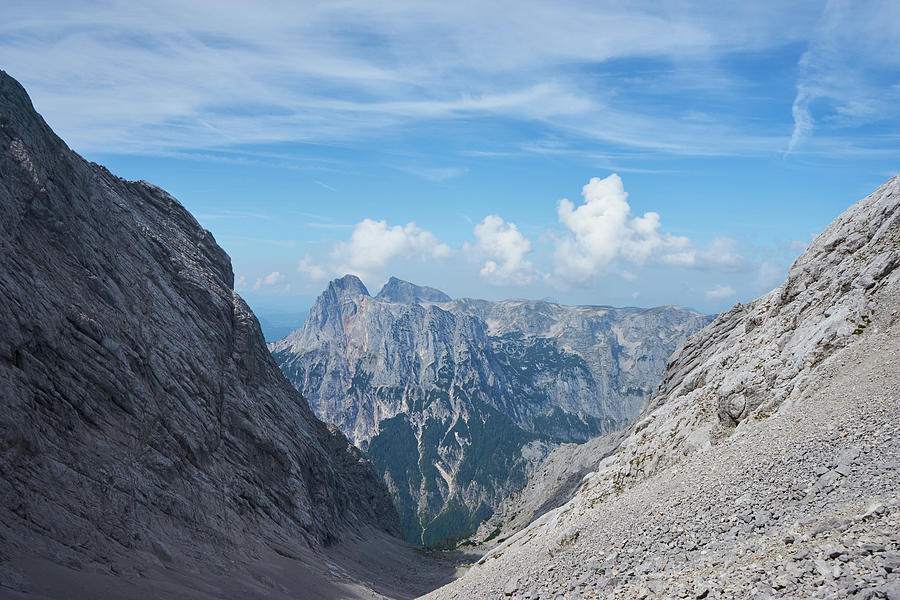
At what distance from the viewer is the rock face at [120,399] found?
1768 inches

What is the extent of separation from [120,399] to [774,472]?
2483 inches

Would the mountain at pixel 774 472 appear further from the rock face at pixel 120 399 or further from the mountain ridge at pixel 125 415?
the rock face at pixel 120 399

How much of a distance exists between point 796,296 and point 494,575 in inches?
1456

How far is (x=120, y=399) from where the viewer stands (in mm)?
60094

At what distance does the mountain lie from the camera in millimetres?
19391

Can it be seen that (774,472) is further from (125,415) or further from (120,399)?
(120,399)

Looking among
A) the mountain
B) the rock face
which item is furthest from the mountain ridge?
the mountain

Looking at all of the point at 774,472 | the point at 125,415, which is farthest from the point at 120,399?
the point at 774,472

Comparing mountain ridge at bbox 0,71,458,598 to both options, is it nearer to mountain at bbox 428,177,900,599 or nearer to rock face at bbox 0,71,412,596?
rock face at bbox 0,71,412,596

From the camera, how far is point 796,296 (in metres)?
49.4

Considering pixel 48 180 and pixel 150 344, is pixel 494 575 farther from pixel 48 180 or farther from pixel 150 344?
pixel 48 180

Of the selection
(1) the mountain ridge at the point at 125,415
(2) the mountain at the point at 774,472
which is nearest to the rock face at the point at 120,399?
(1) the mountain ridge at the point at 125,415

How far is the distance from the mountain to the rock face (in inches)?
1196

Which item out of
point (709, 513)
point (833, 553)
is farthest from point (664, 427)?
point (833, 553)
